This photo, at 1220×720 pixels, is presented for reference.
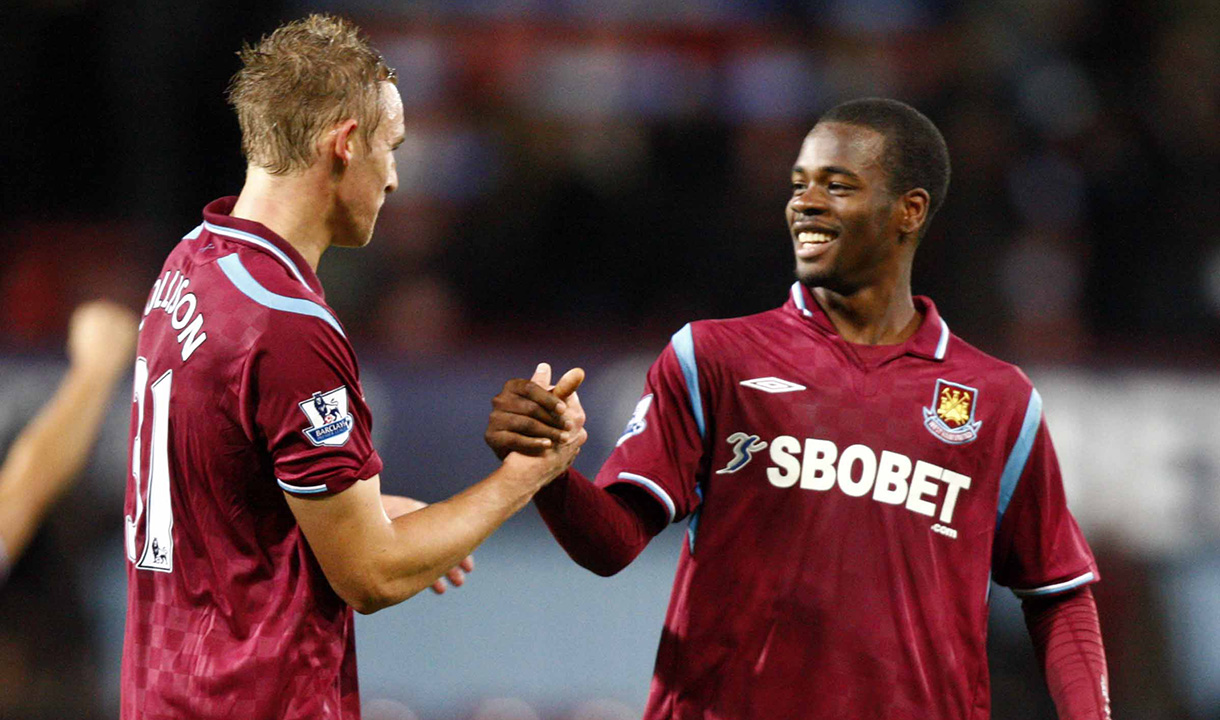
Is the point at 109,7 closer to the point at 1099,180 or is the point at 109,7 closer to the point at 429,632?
the point at 429,632

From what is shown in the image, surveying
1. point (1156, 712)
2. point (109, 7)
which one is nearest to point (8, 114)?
point (109, 7)

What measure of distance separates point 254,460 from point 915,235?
1825 millimetres

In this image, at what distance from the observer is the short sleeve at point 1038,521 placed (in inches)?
144

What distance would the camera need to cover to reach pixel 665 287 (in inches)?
321

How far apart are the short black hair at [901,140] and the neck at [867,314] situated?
24 centimetres

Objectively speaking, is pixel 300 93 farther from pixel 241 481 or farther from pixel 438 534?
pixel 438 534

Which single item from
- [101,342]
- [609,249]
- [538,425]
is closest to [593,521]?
[538,425]

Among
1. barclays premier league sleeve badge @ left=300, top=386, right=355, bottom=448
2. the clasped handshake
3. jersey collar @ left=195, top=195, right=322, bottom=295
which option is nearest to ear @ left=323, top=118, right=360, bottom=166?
jersey collar @ left=195, top=195, right=322, bottom=295

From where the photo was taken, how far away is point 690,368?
3.63 m

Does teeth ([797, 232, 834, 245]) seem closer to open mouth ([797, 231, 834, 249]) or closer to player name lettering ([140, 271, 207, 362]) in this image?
open mouth ([797, 231, 834, 249])

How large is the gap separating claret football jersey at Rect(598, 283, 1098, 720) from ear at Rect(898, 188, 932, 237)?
307 mm

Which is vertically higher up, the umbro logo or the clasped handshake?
the umbro logo

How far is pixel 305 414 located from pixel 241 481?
22 cm

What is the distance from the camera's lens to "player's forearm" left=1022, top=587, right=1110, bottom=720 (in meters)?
3.56
